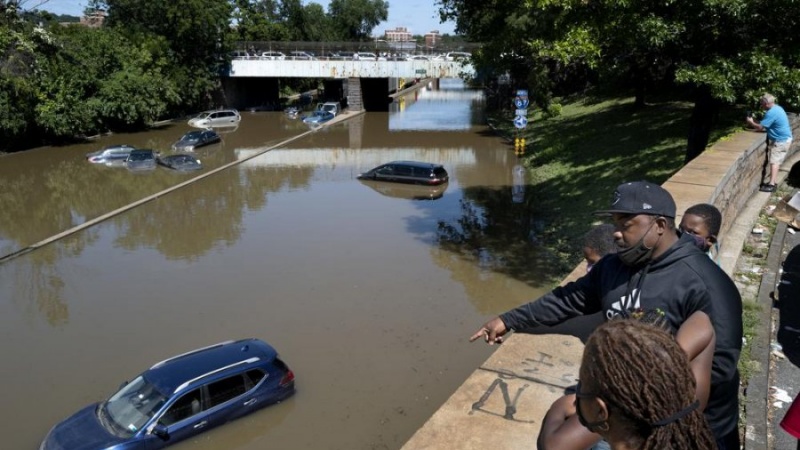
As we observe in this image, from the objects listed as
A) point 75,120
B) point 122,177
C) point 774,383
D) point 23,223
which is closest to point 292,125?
point 75,120

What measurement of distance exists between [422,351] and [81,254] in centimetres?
1273

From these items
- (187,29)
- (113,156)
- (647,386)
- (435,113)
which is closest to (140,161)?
(113,156)

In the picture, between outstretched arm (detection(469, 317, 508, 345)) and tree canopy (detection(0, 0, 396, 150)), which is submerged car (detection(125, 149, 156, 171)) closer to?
tree canopy (detection(0, 0, 396, 150))

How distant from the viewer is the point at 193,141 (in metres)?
40.8

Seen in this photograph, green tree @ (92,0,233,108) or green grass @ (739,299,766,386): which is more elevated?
green tree @ (92,0,233,108)

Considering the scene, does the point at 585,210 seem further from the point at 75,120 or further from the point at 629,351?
the point at 75,120

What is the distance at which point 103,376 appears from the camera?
12.5 metres

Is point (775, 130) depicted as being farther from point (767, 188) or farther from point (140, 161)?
point (140, 161)

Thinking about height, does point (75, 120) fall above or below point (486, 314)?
above

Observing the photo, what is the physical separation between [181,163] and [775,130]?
1129 inches

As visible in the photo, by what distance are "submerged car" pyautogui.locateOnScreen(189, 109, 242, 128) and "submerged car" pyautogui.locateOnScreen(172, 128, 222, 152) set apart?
32.2 feet

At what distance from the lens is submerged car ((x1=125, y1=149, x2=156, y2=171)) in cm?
3344

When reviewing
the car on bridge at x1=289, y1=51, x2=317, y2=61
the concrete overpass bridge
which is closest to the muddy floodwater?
the concrete overpass bridge

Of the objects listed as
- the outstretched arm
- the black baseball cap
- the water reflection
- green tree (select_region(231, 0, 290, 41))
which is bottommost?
the water reflection
